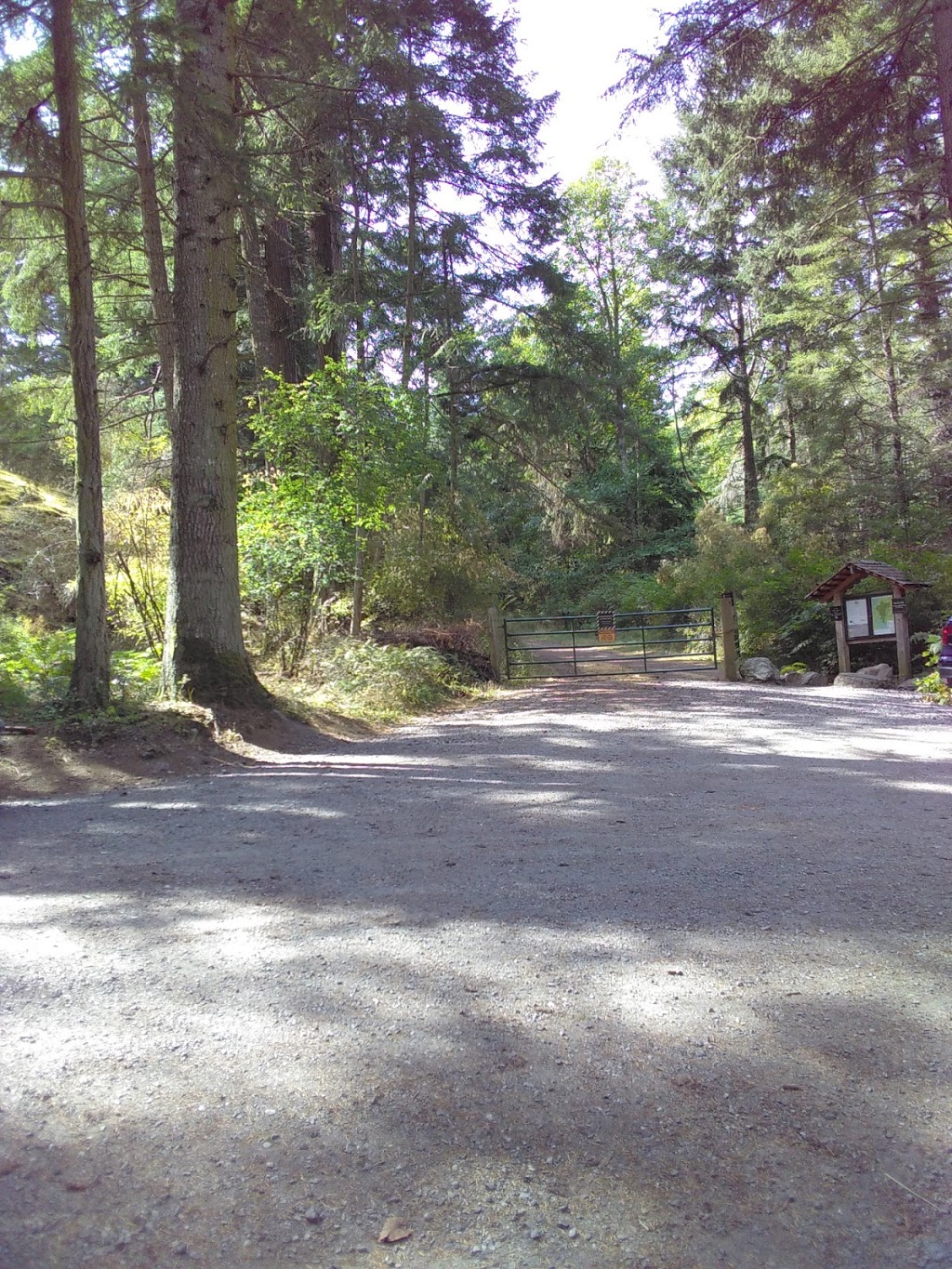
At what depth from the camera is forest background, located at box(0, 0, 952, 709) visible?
8938mm

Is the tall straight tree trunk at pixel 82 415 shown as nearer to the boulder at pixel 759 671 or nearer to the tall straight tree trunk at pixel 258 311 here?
the tall straight tree trunk at pixel 258 311

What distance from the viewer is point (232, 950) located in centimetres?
331

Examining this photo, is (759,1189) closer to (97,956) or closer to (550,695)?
(97,956)

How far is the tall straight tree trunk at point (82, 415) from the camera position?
8.10 metres

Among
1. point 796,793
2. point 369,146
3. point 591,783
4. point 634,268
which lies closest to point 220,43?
point 369,146

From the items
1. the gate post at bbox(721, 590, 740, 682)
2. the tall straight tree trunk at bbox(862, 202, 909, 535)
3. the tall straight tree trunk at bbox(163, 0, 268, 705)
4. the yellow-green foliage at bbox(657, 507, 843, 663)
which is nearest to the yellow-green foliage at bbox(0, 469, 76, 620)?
the tall straight tree trunk at bbox(163, 0, 268, 705)

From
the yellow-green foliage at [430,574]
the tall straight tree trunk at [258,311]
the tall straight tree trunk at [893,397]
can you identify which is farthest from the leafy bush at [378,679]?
the tall straight tree trunk at [893,397]

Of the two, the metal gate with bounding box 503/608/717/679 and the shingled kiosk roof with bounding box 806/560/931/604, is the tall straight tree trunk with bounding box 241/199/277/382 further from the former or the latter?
the shingled kiosk roof with bounding box 806/560/931/604

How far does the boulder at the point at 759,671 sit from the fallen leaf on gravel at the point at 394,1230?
13.5m

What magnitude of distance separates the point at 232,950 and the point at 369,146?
44.8 ft

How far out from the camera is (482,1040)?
8.55 feet

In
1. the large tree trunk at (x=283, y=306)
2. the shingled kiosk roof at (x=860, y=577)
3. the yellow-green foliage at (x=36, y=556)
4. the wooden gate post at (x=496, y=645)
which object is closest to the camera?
the shingled kiosk roof at (x=860, y=577)

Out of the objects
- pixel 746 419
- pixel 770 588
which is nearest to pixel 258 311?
pixel 770 588

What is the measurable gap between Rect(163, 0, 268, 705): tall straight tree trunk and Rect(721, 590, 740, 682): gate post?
8300mm
